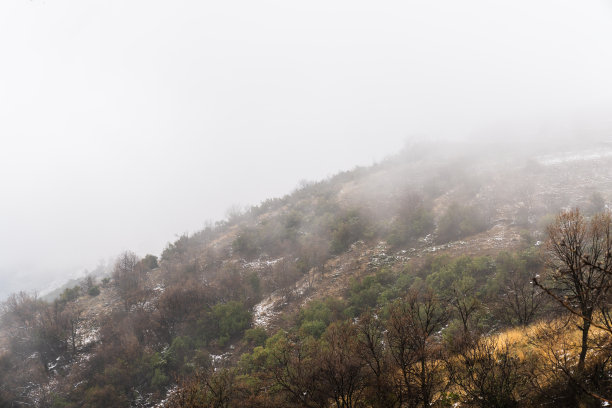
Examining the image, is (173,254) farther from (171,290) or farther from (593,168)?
(593,168)

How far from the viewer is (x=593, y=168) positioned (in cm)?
3416

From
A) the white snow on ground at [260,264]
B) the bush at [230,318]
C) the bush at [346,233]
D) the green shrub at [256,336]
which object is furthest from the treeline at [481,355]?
the white snow on ground at [260,264]

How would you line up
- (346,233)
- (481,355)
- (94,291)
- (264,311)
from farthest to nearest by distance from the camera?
(346,233) → (94,291) → (264,311) → (481,355)

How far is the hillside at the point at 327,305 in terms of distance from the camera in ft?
36.2

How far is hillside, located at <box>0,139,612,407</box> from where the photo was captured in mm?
11039

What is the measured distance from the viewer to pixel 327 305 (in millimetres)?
23750

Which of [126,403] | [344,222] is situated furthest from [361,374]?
[344,222]

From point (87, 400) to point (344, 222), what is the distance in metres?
28.5

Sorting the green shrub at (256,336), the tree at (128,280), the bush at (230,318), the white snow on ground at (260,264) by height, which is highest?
the tree at (128,280)

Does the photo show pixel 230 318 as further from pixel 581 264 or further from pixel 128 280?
pixel 581 264

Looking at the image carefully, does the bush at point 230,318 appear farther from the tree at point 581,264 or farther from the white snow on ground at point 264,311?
the tree at point 581,264

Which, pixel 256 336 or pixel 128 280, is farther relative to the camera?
pixel 128 280

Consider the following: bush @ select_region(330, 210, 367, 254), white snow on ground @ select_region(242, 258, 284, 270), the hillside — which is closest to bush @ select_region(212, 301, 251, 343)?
the hillside

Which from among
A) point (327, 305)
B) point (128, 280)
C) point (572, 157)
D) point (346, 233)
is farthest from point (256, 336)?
point (572, 157)
